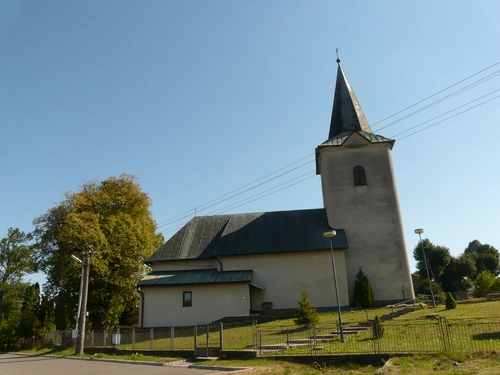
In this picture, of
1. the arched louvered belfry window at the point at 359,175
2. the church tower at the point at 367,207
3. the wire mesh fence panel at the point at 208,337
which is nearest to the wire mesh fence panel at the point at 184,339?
the wire mesh fence panel at the point at 208,337

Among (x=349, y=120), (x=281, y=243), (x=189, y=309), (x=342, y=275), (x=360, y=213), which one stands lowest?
(x=189, y=309)

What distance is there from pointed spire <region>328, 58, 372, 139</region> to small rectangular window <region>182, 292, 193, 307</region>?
18.2m

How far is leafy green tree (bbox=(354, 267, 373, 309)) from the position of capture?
26703 mm

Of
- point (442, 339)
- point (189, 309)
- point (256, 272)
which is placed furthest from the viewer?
point (256, 272)

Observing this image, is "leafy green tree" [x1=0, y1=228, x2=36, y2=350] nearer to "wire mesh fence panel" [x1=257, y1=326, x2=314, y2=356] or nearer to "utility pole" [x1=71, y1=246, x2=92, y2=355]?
"utility pole" [x1=71, y1=246, x2=92, y2=355]

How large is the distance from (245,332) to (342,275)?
11.3 m

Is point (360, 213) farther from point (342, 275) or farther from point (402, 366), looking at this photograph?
point (402, 366)

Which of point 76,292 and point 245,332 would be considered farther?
point 76,292

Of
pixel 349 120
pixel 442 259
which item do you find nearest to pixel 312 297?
pixel 349 120

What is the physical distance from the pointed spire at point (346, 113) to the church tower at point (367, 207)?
12.9 inches

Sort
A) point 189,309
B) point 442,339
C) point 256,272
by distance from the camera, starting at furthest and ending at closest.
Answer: point 256,272 < point 189,309 < point 442,339

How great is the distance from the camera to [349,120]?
1341 inches

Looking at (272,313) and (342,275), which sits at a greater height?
(342,275)

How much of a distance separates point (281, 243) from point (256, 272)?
2.89 m
